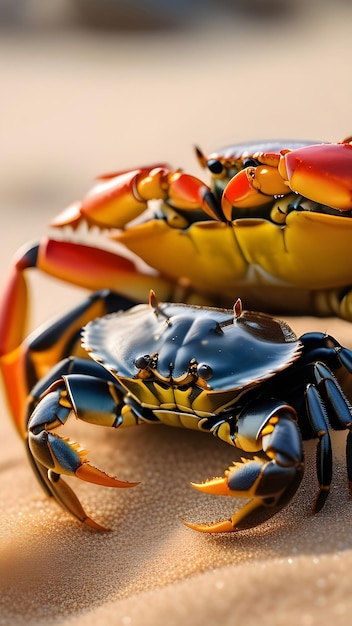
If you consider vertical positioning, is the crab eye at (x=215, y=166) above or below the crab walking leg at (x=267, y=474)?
above

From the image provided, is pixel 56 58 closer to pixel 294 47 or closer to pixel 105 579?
pixel 294 47

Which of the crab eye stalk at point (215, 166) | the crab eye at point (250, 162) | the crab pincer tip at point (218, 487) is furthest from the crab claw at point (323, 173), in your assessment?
the crab pincer tip at point (218, 487)

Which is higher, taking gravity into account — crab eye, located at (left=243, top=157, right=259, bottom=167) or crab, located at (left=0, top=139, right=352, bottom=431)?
crab eye, located at (left=243, top=157, right=259, bottom=167)

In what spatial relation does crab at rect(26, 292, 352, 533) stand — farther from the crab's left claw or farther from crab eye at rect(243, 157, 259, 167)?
crab eye at rect(243, 157, 259, 167)

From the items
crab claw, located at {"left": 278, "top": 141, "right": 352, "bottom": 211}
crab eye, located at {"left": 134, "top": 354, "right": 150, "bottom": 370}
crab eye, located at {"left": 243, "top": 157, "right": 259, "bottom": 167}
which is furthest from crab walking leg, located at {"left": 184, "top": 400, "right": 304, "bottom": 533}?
crab eye, located at {"left": 243, "top": 157, "right": 259, "bottom": 167}

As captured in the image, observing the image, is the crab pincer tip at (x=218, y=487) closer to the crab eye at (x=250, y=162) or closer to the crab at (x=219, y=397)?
the crab at (x=219, y=397)

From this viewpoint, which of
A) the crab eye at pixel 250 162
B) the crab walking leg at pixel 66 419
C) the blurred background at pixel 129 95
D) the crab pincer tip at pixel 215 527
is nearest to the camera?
the crab pincer tip at pixel 215 527

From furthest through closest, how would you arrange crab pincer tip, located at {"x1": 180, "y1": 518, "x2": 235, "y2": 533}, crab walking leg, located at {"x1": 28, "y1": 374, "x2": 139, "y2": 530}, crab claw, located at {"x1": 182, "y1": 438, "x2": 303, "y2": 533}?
crab walking leg, located at {"x1": 28, "y1": 374, "x2": 139, "y2": 530}
crab pincer tip, located at {"x1": 180, "y1": 518, "x2": 235, "y2": 533}
crab claw, located at {"x1": 182, "y1": 438, "x2": 303, "y2": 533}
